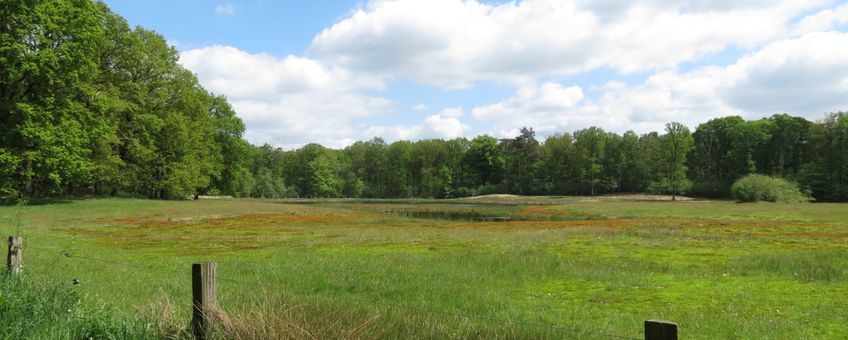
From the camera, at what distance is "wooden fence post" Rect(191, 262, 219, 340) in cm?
697

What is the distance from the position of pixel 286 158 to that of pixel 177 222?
13590cm

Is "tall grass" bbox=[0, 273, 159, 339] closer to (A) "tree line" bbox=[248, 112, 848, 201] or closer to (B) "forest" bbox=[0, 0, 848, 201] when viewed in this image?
(B) "forest" bbox=[0, 0, 848, 201]

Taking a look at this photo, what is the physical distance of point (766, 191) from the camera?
73188 mm

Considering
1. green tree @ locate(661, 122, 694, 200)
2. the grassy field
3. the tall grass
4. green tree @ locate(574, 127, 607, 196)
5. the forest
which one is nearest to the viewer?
the tall grass

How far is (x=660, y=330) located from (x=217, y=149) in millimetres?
84877

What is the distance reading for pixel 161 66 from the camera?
210 ft

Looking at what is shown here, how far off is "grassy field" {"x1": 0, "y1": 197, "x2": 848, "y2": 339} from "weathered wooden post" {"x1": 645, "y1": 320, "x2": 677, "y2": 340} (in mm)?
3274

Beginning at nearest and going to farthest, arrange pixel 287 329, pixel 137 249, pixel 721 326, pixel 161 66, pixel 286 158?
pixel 287 329 → pixel 721 326 → pixel 137 249 → pixel 161 66 → pixel 286 158

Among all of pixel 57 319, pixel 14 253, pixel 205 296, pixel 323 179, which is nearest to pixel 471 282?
pixel 205 296

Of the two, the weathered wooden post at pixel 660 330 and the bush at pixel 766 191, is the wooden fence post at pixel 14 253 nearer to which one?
the weathered wooden post at pixel 660 330

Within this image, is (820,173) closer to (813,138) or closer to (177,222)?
(813,138)

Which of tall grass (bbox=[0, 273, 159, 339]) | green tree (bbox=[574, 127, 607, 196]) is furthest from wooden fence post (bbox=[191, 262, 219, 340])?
green tree (bbox=[574, 127, 607, 196])

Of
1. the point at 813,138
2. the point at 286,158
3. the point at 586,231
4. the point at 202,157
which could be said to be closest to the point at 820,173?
the point at 813,138

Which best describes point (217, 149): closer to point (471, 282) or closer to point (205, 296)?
point (471, 282)
